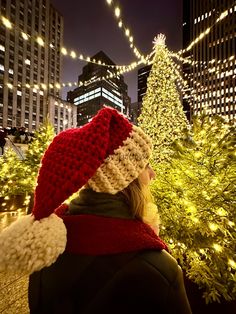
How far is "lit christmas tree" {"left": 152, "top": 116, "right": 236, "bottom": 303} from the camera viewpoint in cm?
260

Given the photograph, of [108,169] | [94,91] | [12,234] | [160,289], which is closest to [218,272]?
[160,289]

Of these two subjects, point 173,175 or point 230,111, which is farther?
point 230,111

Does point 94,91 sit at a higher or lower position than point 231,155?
higher

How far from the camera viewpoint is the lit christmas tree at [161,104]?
11438mm

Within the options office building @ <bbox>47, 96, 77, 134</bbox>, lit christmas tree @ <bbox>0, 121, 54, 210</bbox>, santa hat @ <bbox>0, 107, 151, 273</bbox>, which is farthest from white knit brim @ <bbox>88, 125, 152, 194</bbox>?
office building @ <bbox>47, 96, 77, 134</bbox>

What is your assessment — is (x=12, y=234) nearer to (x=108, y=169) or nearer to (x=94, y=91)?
(x=108, y=169)

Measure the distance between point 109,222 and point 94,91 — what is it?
13123 cm

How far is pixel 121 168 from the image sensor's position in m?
1.18

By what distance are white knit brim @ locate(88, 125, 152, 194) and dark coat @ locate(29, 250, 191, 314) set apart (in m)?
0.32

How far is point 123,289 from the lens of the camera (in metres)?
0.96

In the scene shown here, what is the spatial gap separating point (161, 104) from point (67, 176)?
11337mm

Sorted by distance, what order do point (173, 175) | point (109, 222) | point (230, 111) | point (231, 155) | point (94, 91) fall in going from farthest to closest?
point (94, 91)
point (230, 111)
point (173, 175)
point (231, 155)
point (109, 222)

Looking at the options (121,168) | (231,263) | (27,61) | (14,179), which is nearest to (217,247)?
(231,263)

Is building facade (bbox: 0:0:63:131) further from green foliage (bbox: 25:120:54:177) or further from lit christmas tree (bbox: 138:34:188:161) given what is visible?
green foliage (bbox: 25:120:54:177)
